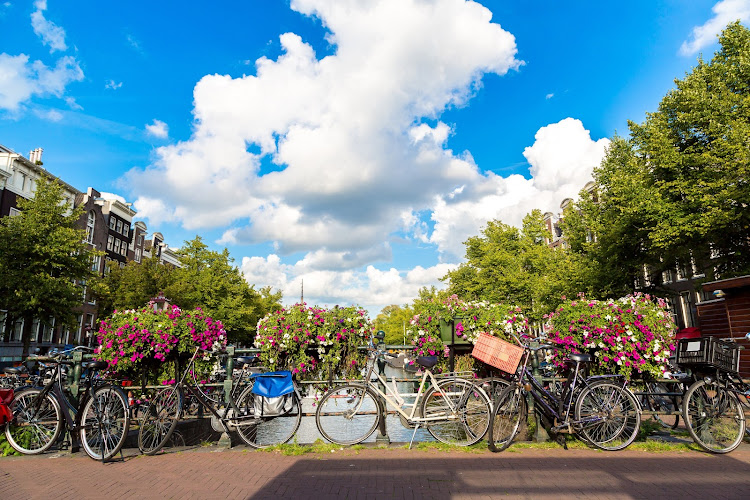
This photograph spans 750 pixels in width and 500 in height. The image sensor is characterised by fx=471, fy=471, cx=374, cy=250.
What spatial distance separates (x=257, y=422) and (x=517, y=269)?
1179 inches

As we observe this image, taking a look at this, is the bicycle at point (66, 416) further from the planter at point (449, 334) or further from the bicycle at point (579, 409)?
the bicycle at point (579, 409)

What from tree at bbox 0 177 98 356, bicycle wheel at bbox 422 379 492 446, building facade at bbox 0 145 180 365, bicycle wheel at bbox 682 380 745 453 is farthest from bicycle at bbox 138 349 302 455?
building facade at bbox 0 145 180 365

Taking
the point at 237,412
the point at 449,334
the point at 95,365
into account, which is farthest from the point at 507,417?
the point at 95,365

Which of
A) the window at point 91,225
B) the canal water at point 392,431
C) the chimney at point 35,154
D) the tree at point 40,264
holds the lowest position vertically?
the canal water at point 392,431

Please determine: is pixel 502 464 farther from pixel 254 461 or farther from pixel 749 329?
pixel 749 329

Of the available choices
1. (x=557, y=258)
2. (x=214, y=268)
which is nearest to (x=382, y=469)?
(x=557, y=258)

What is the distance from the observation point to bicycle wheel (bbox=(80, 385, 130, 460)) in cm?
553

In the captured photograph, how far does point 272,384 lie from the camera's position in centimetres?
592

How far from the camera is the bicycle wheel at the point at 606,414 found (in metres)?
5.65

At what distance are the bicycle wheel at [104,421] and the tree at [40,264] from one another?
1867 cm

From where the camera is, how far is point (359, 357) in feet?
21.0

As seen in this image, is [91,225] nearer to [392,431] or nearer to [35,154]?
[35,154]

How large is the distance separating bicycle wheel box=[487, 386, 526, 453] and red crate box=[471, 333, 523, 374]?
270mm

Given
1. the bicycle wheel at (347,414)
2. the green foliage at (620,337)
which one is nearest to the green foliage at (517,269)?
the green foliage at (620,337)
